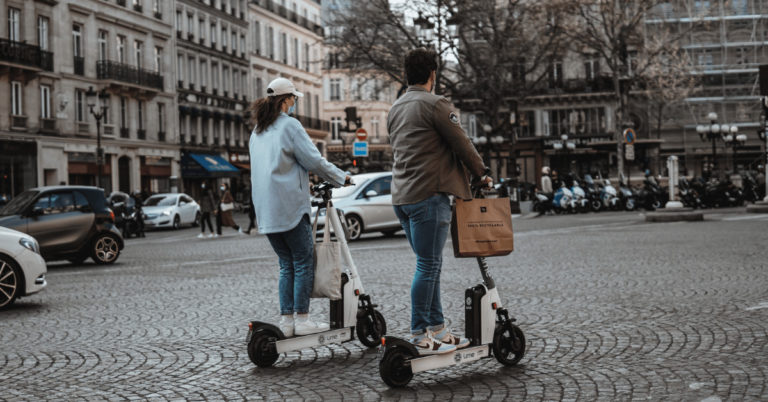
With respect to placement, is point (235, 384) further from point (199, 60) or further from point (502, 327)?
point (199, 60)

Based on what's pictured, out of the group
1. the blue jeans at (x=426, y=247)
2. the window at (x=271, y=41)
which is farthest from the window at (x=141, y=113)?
the blue jeans at (x=426, y=247)

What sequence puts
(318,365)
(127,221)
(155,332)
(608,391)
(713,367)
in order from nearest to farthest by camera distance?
(608,391), (713,367), (318,365), (155,332), (127,221)

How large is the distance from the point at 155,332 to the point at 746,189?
103 ft

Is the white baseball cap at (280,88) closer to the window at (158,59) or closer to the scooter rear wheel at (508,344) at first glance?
the scooter rear wheel at (508,344)

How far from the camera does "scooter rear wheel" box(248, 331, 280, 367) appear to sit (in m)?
6.09

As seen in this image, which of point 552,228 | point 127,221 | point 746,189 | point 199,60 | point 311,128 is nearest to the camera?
point 552,228

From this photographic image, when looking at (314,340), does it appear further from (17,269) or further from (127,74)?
(127,74)

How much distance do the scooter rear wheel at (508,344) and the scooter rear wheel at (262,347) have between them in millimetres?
1452

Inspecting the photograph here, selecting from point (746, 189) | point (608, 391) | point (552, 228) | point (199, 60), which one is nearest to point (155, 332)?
point (608, 391)

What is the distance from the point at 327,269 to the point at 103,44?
1740 inches

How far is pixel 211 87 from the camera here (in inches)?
2413

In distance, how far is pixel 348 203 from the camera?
21.2 metres

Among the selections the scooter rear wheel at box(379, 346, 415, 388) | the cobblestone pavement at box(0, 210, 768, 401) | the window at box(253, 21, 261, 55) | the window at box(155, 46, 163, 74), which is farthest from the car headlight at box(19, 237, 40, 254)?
the window at box(253, 21, 261, 55)

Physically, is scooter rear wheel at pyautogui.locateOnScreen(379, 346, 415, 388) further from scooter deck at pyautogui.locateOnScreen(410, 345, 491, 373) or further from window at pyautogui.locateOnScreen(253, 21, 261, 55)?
window at pyautogui.locateOnScreen(253, 21, 261, 55)
